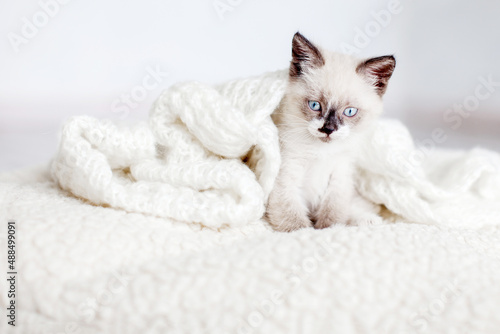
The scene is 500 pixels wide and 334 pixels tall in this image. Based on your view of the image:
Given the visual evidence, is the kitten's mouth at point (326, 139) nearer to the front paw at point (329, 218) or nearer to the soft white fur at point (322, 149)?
the soft white fur at point (322, 149)

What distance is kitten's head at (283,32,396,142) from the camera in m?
1.19

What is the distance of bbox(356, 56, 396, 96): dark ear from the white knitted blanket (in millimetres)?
129

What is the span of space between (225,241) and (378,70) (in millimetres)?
647

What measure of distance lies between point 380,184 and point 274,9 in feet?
5.37

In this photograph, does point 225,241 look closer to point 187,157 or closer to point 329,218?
point 187,157

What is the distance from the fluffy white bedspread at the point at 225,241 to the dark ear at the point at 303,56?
0.05m

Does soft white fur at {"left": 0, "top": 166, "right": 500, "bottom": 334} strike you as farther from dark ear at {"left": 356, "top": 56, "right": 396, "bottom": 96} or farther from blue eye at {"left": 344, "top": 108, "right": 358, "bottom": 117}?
dark ear at {"left": 356, "top": 56, "right": 396, "bottom": 96}

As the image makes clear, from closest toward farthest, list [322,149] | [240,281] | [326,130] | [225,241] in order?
1. [240,281]
2. [225,241]
3. [326,130]
4. [322,149]

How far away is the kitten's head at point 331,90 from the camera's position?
3.90 ft

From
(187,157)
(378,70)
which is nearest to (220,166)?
(187,157)

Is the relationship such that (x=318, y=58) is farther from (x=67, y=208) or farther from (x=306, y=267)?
(x=67, y=208)

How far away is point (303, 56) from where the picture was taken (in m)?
1.22

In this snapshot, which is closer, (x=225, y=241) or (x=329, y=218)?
(x=225, y=241)

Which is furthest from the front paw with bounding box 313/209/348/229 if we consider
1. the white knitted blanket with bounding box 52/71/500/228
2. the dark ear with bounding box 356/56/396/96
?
the dark ear with bounding box 356/56/396/96
